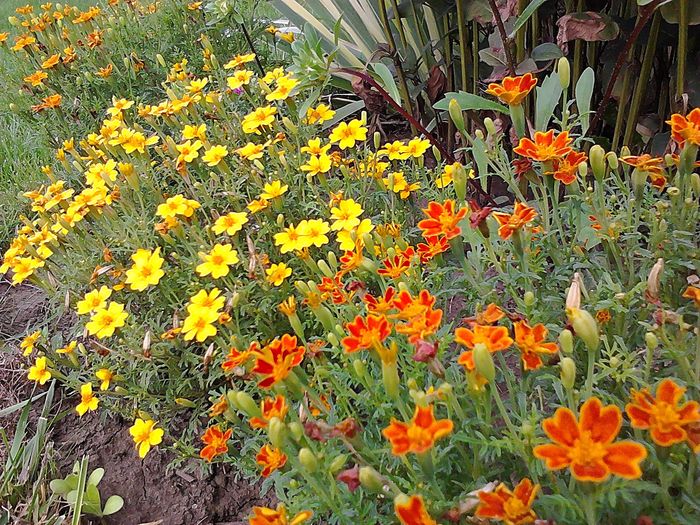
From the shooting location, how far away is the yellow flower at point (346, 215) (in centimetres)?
122

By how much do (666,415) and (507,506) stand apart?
0.17m

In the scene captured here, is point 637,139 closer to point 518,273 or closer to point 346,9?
point 518,273

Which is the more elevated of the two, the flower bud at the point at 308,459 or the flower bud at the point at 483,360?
the flower bud at the point at 483,360

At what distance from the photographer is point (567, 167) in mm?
939

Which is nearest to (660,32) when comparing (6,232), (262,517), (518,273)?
(518,273)

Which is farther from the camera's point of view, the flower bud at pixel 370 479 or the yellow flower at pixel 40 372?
the yellow flower at pixel 40 372

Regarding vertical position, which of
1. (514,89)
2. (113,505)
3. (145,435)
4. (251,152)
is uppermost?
(514,89)

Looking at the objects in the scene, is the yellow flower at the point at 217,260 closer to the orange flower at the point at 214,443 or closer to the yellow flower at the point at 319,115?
the orange flower at the point at 214,443

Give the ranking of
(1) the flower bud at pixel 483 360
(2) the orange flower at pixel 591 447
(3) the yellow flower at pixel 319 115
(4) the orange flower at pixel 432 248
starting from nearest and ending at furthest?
(2) the orange flower at pixel 591 447 → (1) the flower bud at pixel 483 360 → (4) the orange flower at pixel 432 248 → (3) the yellow flower at pixel 319 115

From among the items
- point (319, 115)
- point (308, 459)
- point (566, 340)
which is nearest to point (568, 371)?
point (566, 340)

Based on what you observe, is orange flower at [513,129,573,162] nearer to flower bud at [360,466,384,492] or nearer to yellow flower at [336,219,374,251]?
yellow flower at [336,219,374,251]

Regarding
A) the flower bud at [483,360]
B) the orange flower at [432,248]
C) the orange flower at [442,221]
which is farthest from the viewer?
the orange flower at [432,248]

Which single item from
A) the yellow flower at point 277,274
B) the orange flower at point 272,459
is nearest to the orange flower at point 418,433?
the orange flower at point 272,459

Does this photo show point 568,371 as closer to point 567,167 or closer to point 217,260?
point 567,167
